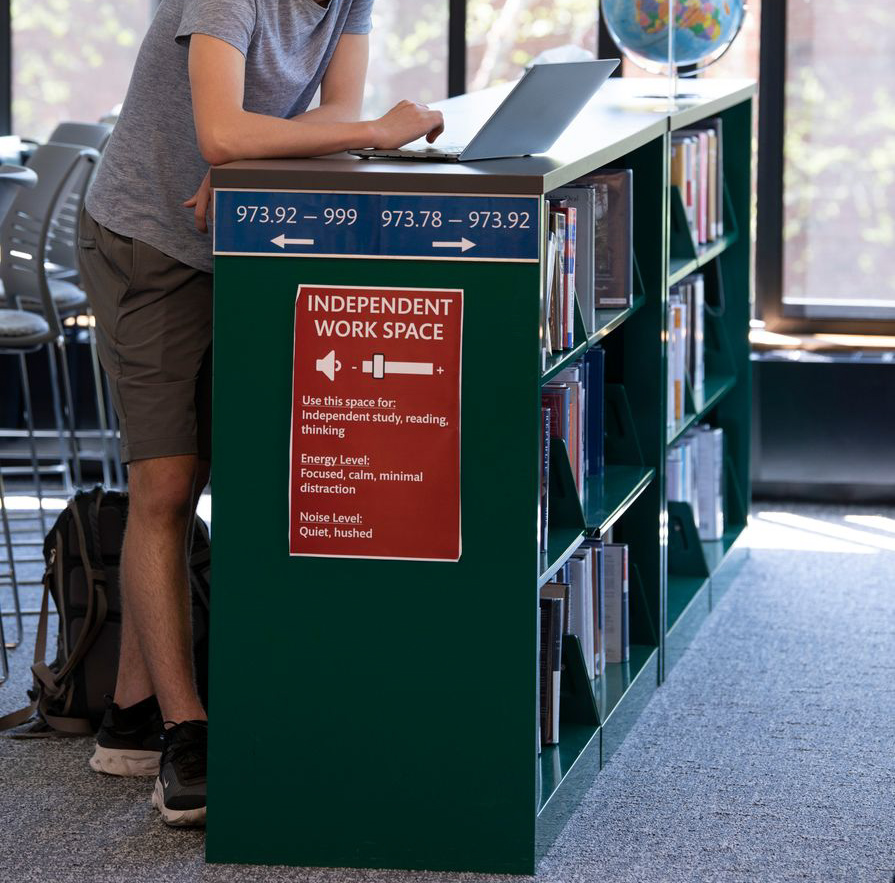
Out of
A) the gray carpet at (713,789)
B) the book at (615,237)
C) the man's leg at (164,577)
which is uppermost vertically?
the book at (615,237)

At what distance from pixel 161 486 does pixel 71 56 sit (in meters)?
3.63

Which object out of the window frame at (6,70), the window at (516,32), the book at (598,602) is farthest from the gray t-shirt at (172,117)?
the window frame at (6,70)

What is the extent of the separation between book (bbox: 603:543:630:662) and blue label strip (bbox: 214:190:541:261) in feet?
3.42

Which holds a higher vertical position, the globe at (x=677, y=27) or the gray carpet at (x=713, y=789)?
the globe at (x=677, y=27)

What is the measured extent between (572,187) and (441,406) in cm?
78

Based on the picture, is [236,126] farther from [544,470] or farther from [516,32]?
[516,32]

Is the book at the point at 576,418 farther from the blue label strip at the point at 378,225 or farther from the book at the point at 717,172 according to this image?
the book at the point at 717,172

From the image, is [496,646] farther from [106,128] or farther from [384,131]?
[106,128]

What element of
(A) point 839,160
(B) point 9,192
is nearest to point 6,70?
(B) point 9,192

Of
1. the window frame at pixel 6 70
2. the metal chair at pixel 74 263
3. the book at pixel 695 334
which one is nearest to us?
the book at pixel 695 334

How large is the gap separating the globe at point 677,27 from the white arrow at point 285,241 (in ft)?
6.21

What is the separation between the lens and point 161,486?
258cm

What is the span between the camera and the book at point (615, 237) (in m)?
3.04

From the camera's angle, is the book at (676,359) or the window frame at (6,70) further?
the window frame at (6,70)
